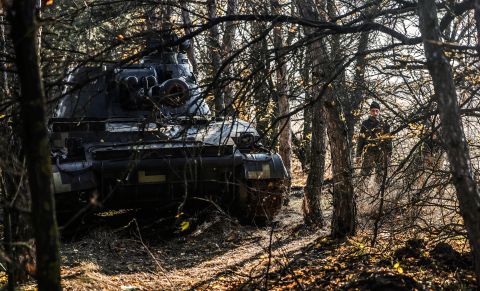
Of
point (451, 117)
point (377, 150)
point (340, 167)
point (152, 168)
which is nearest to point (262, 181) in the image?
point (340, 167)

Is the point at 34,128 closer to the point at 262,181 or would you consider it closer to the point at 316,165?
the point at 262,181

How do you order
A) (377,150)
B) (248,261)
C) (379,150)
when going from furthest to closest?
1. (377,150)
2. (248,261)
3. (379,150)

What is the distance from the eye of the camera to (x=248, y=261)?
7680 mm

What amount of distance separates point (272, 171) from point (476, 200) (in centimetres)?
454

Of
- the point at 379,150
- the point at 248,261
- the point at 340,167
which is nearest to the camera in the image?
the point at 379,150

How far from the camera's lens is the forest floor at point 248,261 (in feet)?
19.9

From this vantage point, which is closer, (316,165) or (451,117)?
(451,117)

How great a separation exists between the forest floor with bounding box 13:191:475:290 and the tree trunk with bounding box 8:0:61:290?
2055 millimetres

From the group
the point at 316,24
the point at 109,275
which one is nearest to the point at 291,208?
the point at 109,275

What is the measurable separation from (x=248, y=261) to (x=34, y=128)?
4530 mm

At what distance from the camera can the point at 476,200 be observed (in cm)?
459

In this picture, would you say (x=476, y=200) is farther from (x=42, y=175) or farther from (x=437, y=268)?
(x=42, y=175)

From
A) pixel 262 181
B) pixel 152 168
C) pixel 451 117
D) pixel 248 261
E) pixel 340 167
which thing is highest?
pixel 451 117

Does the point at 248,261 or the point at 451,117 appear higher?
the point at 451,117
